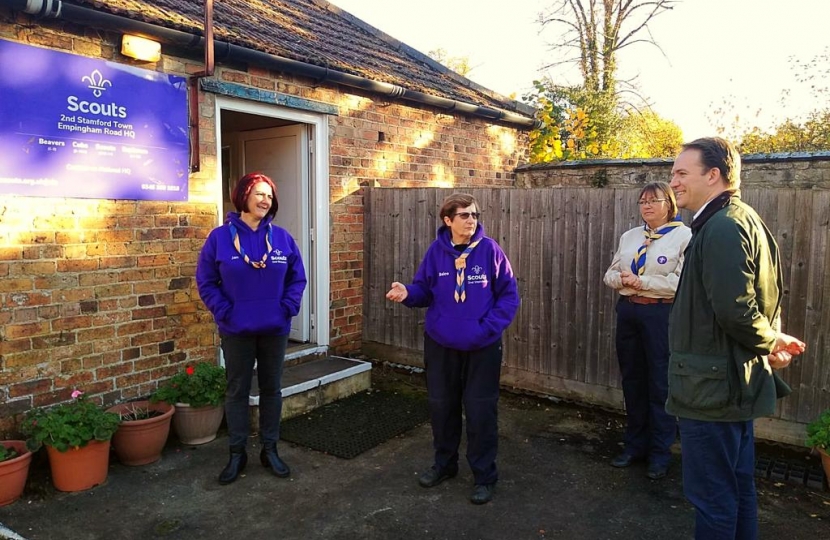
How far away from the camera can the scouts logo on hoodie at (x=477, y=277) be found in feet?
12.2

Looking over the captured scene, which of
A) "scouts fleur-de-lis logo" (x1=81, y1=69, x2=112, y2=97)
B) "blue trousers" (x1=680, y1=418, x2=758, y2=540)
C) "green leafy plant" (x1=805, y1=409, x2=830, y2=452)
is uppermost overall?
"scouts fleur-de-lis logo" (x1=81, y1=69, x2=112, y2=97)

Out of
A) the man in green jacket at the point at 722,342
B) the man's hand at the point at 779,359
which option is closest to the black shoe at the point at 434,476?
the man in green jacket at the point at 722,342

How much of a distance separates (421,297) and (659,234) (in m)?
1.56

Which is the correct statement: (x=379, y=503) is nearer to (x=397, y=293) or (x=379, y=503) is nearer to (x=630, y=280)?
(x=397, y=293)

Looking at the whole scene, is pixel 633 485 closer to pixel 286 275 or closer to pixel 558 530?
pixel 558 530

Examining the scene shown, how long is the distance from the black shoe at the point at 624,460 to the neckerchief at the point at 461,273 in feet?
5.43

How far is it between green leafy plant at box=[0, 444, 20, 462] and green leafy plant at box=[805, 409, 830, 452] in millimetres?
4801

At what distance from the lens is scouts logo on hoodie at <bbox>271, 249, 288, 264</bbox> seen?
13.2 feet

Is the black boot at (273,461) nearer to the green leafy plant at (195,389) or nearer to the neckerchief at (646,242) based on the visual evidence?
the green leafy plant at (195,389)

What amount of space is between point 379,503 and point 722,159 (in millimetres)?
2629

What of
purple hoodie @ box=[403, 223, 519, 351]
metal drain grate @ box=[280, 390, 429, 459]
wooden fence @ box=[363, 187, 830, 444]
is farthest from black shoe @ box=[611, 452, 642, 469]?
metal drain grate @ box=[280, 390, 429, 459]

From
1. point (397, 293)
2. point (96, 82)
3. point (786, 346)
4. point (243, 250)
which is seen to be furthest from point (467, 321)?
point (96, 82)

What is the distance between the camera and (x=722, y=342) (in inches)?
96.8

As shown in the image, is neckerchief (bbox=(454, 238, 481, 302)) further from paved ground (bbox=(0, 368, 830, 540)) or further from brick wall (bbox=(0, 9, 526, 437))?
brick wall (bbox=(0, 9, 526, 437))
